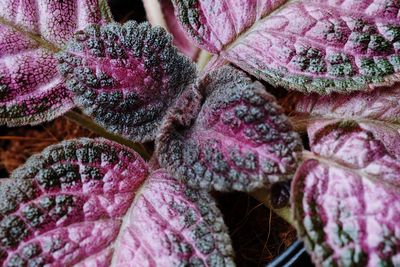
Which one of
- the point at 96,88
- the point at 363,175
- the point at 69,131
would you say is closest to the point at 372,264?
the point at 363,175

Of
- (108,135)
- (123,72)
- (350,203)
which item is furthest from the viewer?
(108,135)

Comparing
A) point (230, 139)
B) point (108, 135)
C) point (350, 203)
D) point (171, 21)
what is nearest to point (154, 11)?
point (171, 21)

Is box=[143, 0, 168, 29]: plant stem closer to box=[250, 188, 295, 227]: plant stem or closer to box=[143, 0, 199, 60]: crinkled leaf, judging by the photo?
box=[143, 0, 199, 60]: crinkled leaf

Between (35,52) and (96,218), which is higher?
(35,52)

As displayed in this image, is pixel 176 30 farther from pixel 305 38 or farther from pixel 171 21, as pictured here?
pixel 305 38

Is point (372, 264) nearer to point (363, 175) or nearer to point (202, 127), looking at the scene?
point (363, 175)

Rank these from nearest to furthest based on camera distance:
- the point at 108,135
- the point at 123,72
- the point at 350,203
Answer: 1. the point at 350,203
2. the point at 123,72
3. the point at 108,135

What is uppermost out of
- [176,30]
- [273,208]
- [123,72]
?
[123,72]
